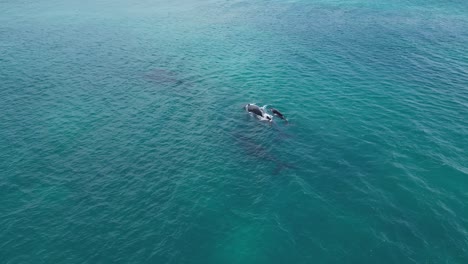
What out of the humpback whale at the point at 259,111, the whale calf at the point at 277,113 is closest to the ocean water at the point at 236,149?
the whale calf at the point at 277,113

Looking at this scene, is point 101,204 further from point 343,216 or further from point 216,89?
point 216,89

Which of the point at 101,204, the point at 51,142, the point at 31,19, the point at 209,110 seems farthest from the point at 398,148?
the point at 31,19

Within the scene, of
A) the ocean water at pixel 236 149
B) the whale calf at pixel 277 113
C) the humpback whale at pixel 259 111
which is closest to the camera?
the ocean water at pixel 236 149

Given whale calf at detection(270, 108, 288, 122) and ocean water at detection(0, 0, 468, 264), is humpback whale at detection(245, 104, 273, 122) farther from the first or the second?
ocean water at detection(0, 0, 468, 264)

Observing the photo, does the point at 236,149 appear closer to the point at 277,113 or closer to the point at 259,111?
the point at 259,111

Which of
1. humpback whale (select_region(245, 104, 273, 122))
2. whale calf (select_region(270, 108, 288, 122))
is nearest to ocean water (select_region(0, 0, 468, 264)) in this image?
whale calf (select_region(270, 108, 288, 122))

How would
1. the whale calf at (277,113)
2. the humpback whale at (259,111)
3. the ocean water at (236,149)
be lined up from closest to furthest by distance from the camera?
1. the ocean water at (236,149)
2. the humpback whale at (259,111)
3. the whale calf at (277,113)

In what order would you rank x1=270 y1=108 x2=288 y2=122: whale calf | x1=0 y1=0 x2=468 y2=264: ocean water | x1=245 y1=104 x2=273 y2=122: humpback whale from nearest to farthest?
1. x1=0 y1=0 x2=468 y2=264: ocean water
2. x1=245 y1=104 x2=273 y2=122: humpback whale
3. x1=270 y1=108 x2=288 y2=122: whale calf

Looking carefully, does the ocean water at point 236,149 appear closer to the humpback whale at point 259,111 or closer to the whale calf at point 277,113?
the whale calf at point 277,113

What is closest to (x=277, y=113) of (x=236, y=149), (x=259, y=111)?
(x=259, y=111)
